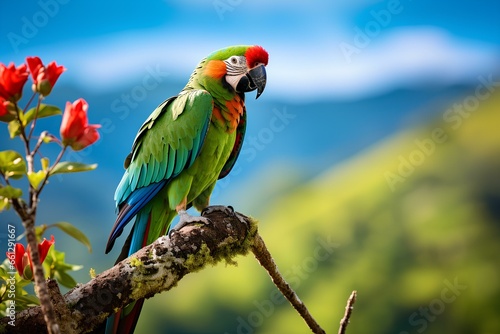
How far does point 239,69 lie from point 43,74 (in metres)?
1.25

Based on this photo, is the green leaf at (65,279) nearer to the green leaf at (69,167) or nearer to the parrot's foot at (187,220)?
the parrot's foot at (187,220)

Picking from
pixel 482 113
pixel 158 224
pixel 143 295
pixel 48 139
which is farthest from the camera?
pixel 482 113

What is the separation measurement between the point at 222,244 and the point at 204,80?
793mm

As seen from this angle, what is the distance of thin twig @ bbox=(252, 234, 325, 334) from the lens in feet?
5.81

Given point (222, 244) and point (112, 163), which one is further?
point (112, 163)

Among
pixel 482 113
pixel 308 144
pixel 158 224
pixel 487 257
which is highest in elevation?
pixel 308 144

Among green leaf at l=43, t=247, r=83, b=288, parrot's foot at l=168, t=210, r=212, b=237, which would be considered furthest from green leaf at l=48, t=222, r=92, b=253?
parrot's foot at l=168, t=210, r=212, b=237

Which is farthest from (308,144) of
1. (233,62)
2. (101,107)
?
(233,62)

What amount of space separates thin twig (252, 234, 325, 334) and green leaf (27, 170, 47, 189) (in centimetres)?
101

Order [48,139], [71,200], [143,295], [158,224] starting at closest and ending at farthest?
1. [48,139]
2. [143,295]
3. [158,224]
4. [71,200]

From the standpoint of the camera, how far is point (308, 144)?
458 cm

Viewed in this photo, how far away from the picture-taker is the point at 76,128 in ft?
3.42

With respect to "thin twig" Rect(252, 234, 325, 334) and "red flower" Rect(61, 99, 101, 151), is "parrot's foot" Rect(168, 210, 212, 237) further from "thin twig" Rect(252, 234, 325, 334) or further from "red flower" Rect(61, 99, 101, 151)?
"red flower" Rect(61, 99, 101, 151)

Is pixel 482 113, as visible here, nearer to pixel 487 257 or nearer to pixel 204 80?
pixel 487 257
